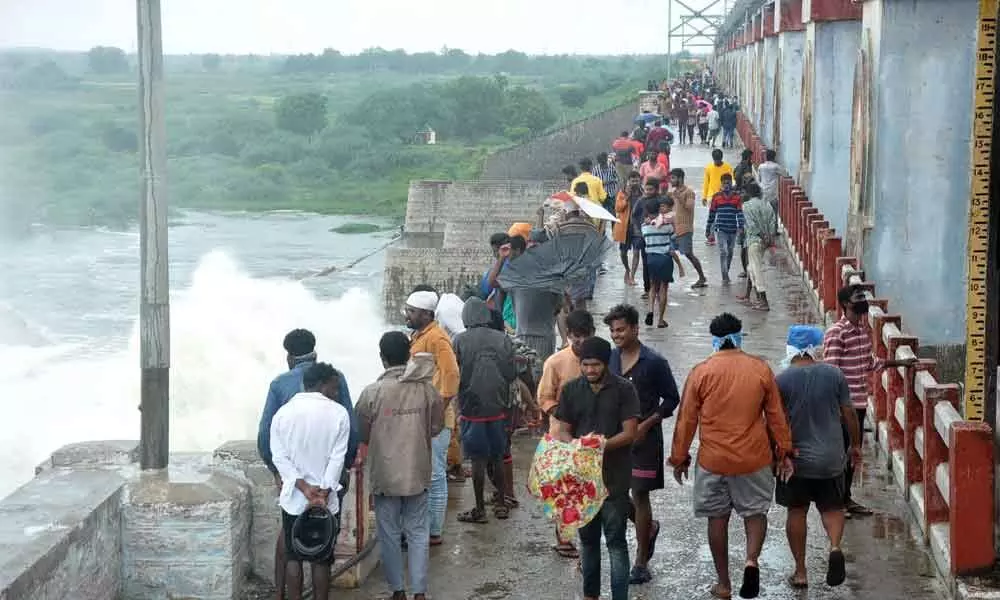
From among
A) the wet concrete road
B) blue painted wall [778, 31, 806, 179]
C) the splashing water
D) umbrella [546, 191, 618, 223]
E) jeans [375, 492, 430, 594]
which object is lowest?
the splashing water

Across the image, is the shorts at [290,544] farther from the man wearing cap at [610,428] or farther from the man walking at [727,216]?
the man walking at [727,216]

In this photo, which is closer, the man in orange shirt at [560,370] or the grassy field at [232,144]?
the man in orange shirt at [560,370]

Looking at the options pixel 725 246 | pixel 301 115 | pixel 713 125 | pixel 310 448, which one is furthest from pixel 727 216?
pixel 301 115

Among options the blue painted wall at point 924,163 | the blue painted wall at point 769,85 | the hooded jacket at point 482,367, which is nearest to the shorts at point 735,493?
the hooded jacket at point 482,367

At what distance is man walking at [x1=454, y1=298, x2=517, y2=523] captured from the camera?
8.64 meters

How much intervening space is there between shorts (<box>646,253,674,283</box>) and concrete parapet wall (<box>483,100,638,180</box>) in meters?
38.7

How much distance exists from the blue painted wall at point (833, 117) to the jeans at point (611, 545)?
13.7 meters

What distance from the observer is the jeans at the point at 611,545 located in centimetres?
685

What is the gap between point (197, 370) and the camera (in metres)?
38.4

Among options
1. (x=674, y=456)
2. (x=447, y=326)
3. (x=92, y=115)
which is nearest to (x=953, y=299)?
(x=447, y=326)

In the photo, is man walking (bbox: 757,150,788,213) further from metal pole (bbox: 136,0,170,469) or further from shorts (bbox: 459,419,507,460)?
metal pole (bbox: 136,0,170,469)

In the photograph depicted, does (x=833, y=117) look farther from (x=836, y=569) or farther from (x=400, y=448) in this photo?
(x=400, y=448)

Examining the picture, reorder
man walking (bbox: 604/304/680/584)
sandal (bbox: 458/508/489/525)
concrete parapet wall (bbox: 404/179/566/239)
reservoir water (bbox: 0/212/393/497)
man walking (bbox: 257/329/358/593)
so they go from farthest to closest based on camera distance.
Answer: reservoir water (bbox: 0/212/393/497) < concrete parapet wall (bbox: 404/179/566/239) < sandal (bbox: 458/508/489/525) < man walking (bbox: 604/304/680/584) < man walking (bbox: 257/329/358/593)

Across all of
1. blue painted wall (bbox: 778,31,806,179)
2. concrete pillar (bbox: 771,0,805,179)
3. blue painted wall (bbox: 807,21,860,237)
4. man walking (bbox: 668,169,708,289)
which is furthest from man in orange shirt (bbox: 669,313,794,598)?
blue painted wall (bbox: 778,31,806,179)
